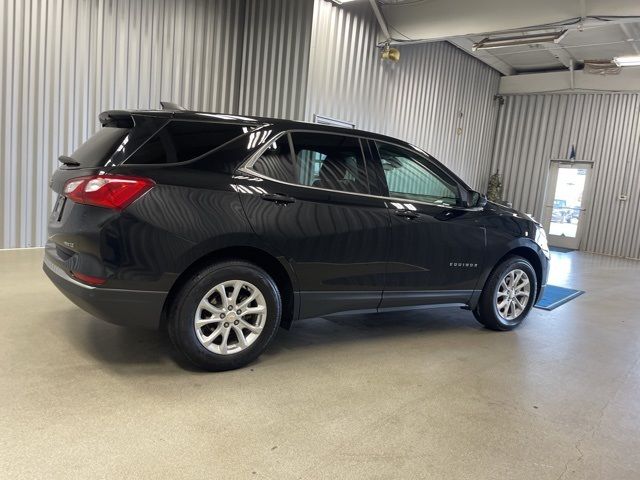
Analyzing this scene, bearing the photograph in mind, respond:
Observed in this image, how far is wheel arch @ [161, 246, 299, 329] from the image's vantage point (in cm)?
280

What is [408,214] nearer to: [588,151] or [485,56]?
[485,56]

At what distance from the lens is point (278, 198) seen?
9.72 ft

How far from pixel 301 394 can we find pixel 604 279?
268 inches

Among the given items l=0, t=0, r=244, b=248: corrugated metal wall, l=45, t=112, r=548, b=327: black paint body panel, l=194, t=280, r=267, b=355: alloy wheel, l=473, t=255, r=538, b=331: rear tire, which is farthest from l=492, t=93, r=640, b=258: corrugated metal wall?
l=194, t=280, r=267, b=355: alloy wheel

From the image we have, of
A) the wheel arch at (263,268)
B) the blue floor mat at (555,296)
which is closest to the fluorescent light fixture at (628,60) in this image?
the blue floor mat at (555,296)

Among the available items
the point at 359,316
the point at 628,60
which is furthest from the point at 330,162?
the point at 628,60

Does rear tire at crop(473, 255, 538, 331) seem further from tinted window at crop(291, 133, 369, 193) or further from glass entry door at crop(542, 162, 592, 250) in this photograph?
glass entry door at crop(542, 162, 592, 250)

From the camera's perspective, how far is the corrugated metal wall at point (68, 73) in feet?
18.4

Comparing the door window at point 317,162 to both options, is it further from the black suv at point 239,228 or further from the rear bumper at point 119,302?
the rear bumper at point 119,302

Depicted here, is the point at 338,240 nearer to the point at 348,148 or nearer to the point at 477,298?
the point at 348,148

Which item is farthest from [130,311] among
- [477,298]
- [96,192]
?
[477,298]

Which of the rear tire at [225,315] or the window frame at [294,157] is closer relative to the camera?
the rear tire at [225,315]

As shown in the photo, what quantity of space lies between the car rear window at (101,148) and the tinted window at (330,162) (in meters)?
1.05

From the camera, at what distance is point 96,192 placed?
2566 mm
